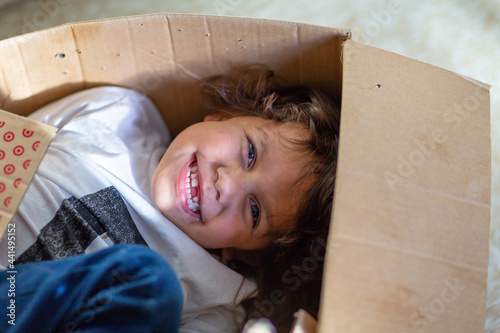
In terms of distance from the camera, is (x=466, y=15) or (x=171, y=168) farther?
(x=466, y=15)

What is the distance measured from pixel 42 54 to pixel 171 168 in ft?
1.00

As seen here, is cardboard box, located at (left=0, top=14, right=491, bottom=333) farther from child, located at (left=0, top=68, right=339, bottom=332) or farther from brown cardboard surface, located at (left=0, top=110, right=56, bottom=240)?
brown cardboard surface, located at (left=0, top=110, right=56, bottom=240)

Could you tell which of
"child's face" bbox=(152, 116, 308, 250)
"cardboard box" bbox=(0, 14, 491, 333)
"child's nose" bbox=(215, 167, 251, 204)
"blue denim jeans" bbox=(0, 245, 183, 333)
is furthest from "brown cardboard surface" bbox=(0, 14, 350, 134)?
"blue denim jeans" bbox=(0, 245, 183, 333)

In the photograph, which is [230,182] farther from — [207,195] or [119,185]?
[119,185]

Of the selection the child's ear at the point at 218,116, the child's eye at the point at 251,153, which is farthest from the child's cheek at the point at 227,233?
the child's ear at the point at 218,116

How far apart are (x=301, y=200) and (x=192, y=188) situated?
0.19m

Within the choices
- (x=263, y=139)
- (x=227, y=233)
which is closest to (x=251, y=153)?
(x=263, y=139)

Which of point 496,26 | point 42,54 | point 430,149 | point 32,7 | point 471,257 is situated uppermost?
point 496,26

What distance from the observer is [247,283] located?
790mm

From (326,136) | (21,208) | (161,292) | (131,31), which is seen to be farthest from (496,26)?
(21,208)

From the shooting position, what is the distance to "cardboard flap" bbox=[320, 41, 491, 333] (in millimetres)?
440

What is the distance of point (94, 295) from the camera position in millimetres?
539

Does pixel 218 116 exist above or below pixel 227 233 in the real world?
above

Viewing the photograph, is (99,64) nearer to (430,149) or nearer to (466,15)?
(430,149)
